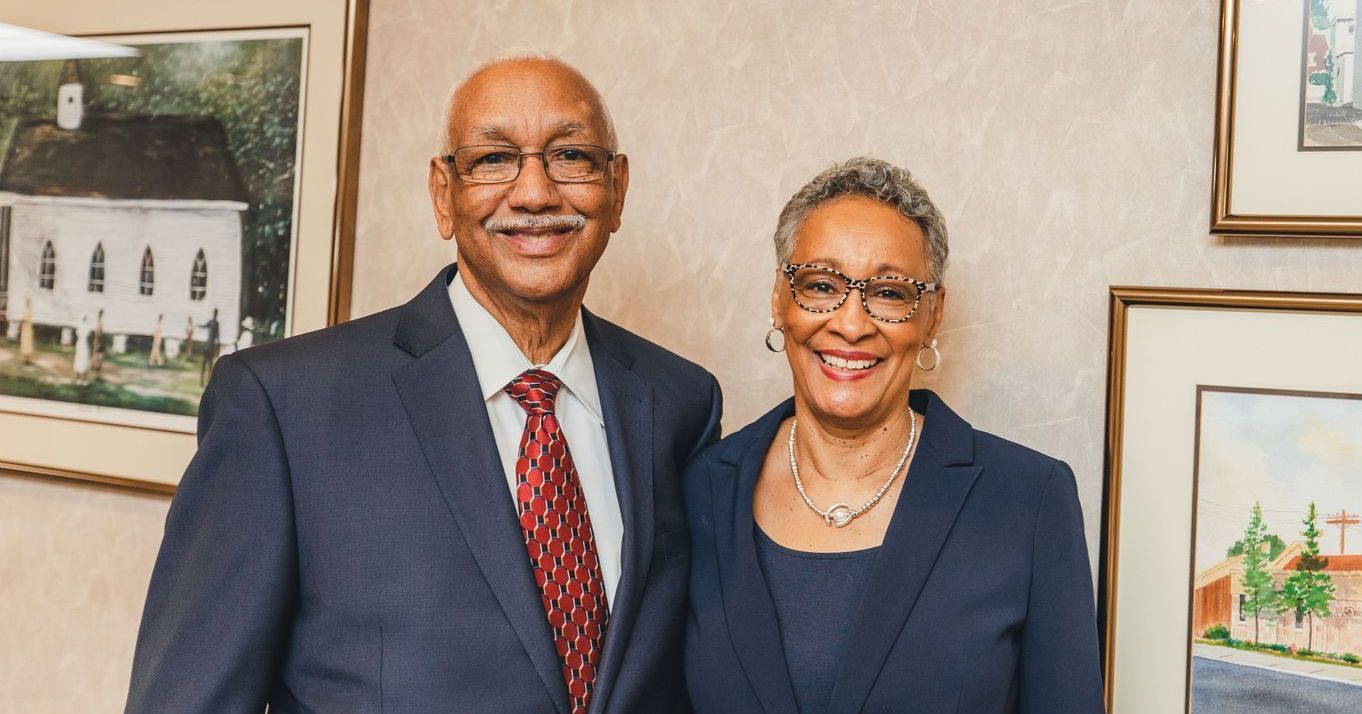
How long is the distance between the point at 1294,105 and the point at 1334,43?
4.0 inches

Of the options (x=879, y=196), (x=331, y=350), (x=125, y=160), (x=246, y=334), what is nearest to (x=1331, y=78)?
(x=879, y=196)

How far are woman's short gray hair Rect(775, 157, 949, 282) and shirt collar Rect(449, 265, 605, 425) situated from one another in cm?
34

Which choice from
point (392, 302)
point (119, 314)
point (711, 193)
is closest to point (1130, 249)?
point (711, 193)

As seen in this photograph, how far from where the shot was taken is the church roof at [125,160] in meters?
2.32

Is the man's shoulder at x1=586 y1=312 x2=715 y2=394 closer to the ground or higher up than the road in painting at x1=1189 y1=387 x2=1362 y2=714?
higher up

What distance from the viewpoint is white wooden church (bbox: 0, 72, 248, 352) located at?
2.31 metres

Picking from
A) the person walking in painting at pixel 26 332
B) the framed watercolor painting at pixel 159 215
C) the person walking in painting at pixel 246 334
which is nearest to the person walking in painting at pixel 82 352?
the framed watercolor painting at pixel 159 215

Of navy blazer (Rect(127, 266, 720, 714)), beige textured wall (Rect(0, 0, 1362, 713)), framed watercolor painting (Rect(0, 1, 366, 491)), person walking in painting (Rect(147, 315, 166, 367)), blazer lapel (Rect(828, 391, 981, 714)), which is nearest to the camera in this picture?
navy blazer (Rect(127, 266, 720, 714))

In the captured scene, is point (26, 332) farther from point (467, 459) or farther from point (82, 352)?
point (467, 459)

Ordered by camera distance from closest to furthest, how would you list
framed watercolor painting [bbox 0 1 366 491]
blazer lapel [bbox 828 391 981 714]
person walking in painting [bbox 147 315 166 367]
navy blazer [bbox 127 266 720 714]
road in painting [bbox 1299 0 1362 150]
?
1. navy blazer [bbox 127 266 720 714]
2. blazer lapel [bbox 828 391 981 714]
3. road in painting [bbox 1299 0 1362 150]
4. framed watercolor painting [bbox 0 1 366 491]
5. person walking in painting [bbox 147 315 166 367]

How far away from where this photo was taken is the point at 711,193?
2.02 m

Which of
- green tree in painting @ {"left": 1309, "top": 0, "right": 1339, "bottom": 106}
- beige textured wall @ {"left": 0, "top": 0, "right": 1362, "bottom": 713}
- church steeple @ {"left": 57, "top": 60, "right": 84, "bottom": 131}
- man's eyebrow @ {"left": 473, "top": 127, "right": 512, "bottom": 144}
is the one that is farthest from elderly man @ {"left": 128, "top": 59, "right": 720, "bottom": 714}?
church steeple @ {"left": 57, "top": 60, "right": 84, "bottom": 131}

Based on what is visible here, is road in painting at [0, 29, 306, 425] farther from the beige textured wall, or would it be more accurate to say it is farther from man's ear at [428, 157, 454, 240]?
man's ear at [428, 157, 454, 240]

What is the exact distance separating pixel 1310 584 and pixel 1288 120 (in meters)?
0.70
